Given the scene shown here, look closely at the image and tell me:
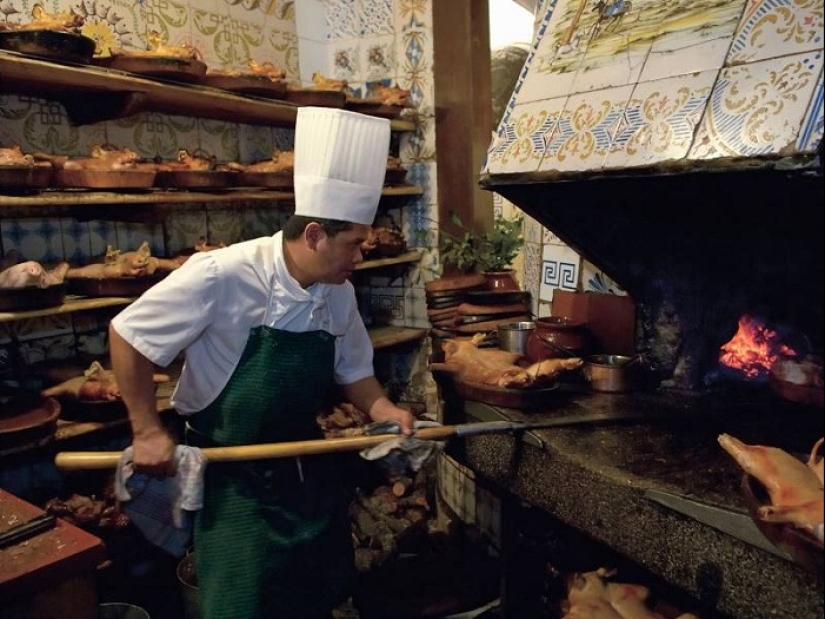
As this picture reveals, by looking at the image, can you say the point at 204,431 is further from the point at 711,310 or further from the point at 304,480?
the point at 711,310

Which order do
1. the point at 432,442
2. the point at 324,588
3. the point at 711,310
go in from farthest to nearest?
1. the point at 711,310
2. the point at 324,588
3. the point at 432,442

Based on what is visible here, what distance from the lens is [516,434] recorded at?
108 inches

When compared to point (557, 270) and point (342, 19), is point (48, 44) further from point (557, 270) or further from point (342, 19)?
point (557, 270)

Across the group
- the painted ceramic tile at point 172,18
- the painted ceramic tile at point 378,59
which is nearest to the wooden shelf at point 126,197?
the painted ceramic tile at point 172,18

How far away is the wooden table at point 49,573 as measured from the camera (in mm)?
1915

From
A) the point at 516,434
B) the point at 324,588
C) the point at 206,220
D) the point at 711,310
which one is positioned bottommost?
the point at 324,588

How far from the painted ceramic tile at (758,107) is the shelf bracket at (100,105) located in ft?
8.91

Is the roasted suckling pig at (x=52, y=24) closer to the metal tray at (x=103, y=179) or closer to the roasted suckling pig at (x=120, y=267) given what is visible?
the metal tray at (x=103, y=179)

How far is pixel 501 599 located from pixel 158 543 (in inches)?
62.5

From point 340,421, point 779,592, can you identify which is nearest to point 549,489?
point 779,592

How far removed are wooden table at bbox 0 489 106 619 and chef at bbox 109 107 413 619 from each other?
1.18 ft

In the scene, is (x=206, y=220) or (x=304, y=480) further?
(x=206, y=220)

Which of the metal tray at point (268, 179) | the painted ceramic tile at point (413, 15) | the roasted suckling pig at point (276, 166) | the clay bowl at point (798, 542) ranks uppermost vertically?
the painted ceramic tile at point (413, 15)

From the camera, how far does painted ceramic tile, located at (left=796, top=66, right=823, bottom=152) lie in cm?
196
